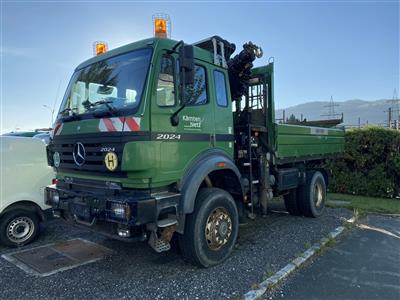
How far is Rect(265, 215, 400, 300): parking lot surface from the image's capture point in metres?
3.71

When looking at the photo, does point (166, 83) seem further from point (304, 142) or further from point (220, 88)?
point (304, 142)

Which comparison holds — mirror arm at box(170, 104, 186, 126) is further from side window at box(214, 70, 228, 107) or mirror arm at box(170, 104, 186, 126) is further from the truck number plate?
side window at box(214, 70, 228, 107)

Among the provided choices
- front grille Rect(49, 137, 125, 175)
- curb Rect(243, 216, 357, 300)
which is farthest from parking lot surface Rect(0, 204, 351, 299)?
front grille Rect(49, 137, 125, 175)

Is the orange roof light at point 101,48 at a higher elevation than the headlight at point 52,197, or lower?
higher

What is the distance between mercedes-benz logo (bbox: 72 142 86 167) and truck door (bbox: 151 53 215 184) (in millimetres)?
1025

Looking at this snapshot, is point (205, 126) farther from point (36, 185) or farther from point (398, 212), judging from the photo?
point (398, 212)

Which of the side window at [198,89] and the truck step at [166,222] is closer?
the truck step at [166,222]

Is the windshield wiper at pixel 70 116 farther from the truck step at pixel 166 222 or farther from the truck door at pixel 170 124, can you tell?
the truck step at pixel 166 222

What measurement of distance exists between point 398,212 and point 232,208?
502 centimetres

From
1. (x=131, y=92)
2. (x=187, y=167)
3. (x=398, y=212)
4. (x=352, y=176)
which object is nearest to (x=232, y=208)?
(x=187, y=167)

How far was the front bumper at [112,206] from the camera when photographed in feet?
11.4

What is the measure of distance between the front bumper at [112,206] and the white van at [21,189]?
1457 millimetres

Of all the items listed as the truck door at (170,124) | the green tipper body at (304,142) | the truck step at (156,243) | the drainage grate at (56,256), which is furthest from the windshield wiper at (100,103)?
the green tipper body at (304,142)

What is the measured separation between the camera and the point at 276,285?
3.84m
